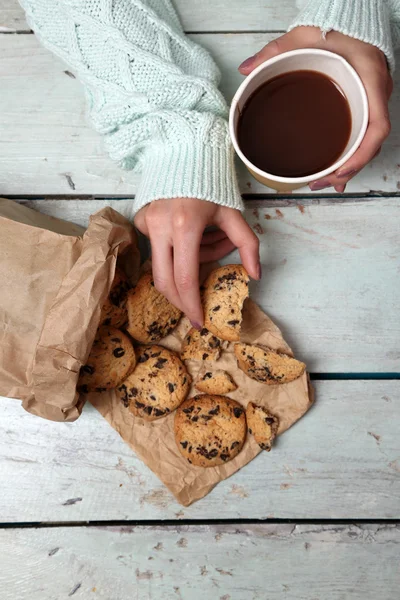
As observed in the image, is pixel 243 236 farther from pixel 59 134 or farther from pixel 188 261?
pixel 59 134

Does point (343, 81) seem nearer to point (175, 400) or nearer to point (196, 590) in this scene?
point (175, 400)

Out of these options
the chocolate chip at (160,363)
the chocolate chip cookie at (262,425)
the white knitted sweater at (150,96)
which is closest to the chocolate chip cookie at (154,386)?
the chocolate chip at (160,363)

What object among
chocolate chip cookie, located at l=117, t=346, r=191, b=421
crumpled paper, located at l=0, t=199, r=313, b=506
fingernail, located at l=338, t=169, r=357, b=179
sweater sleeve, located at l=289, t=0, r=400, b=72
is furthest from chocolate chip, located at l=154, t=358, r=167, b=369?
sweater sleeve, located at l=289, t=0, r=400, b=72

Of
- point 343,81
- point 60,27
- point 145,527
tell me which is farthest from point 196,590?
point 60,27

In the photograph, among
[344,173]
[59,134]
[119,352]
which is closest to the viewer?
[344,173]

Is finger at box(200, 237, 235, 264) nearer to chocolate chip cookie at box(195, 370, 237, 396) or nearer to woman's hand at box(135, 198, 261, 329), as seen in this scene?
woman's hand at box(135, 198, 261, 329)

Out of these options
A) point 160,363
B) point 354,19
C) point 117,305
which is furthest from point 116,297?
point 354,19

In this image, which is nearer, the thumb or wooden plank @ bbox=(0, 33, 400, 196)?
the thumb
